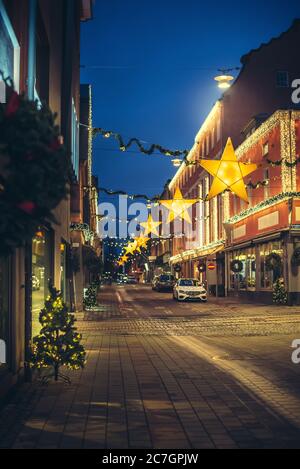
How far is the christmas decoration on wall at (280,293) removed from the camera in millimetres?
30422

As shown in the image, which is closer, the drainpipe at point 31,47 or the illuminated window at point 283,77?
the drainpipe at point 31,47

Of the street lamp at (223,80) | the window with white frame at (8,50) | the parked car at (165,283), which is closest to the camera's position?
the window with white frame at (8,50)

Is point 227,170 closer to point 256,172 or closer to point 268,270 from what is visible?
point 268,270

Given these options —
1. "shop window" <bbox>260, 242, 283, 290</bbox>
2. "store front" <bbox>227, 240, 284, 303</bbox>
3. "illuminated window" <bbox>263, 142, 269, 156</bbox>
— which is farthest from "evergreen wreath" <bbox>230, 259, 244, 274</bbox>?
"illuminated window" <bbox>263, 142, 269, 156</bbox>

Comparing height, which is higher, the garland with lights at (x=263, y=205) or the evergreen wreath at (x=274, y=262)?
the garland with lights at (x=263, y=205)

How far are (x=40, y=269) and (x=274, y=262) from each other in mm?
20330

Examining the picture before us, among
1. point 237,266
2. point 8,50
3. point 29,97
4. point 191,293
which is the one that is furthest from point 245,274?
point 8,50

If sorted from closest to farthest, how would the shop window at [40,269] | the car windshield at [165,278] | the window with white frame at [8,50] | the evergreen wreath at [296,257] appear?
the window with white frame at [8,50] < the shop window at [40,269] < the evergreen wreath at [296,257] < the car windshield at [165,278]

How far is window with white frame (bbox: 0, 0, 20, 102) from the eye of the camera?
8.16 meters

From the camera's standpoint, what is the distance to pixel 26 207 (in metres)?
5.09

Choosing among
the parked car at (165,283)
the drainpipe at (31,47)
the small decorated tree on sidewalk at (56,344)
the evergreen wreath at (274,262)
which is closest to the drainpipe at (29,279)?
the drainpipe at (31,47)

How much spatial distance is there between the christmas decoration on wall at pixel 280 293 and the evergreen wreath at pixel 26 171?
26288 mm

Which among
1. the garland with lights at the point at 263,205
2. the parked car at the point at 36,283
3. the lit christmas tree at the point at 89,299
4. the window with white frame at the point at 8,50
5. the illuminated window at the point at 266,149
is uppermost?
the illuminated window at the point at 266,149

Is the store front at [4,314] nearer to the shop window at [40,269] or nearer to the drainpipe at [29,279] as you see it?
the drainpipe at [29,279]
